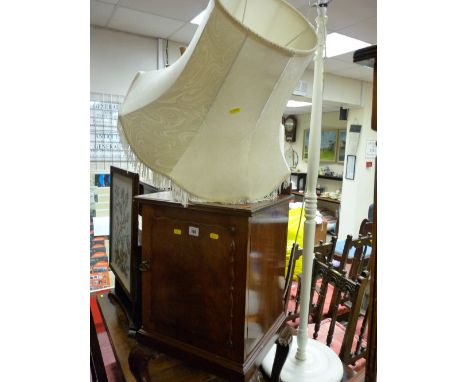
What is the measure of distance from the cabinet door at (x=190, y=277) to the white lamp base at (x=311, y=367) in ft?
1.11

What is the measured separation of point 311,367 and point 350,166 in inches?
163

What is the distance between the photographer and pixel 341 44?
3.16 metres

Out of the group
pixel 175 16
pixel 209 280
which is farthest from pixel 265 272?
pixel 175 16

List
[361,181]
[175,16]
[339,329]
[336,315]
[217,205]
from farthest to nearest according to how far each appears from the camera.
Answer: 1. [361,181]
2. [175,16]
3. [339,329]
4. [336,315]
5. [217,205]

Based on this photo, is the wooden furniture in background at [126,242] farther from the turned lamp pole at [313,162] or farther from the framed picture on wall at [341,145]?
the framed picture on wall at [341,145]

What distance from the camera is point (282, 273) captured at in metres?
1.11

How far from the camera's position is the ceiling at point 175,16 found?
2.30 m

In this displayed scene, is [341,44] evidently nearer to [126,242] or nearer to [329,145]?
[126,242]

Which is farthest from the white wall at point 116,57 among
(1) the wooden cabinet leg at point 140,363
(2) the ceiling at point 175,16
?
(1) the wooden cabinet leg at point 140,363
